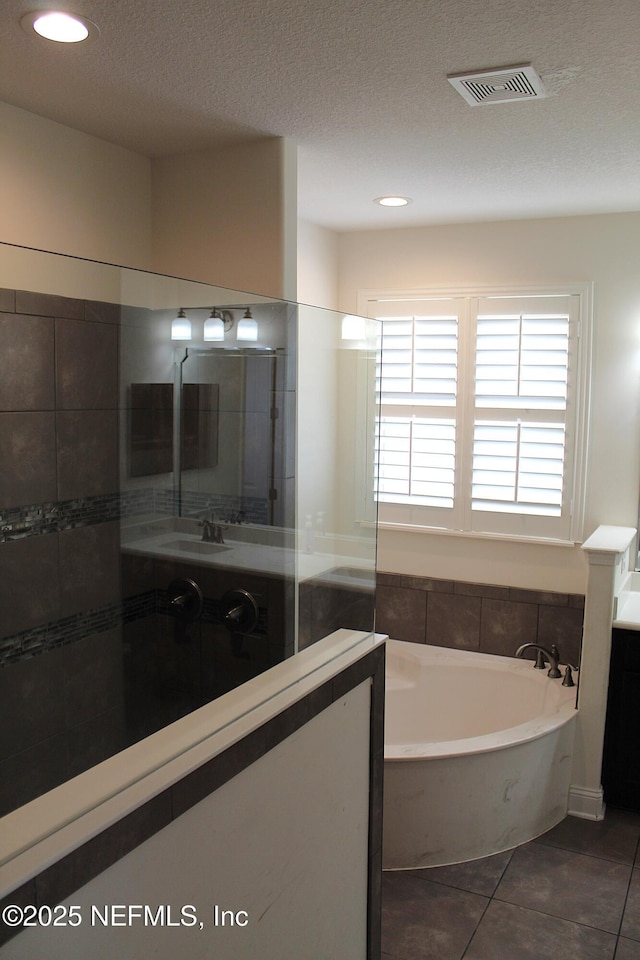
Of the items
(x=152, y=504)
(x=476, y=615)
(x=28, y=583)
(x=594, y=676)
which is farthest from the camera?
(x=476, y=615)

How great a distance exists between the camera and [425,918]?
2.76 meters

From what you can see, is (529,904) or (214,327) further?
(529,904)

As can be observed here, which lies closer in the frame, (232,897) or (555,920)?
(232,897)

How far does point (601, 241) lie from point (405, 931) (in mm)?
3046

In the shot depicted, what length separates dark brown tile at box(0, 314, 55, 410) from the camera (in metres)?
1.36

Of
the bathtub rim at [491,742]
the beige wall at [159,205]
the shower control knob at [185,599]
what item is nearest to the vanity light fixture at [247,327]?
the shower control knob at [185,599]

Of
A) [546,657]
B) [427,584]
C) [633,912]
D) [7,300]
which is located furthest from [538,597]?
[7,300]

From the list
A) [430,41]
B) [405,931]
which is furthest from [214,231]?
[405,931]

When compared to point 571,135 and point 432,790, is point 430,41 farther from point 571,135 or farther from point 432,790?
point 432,790

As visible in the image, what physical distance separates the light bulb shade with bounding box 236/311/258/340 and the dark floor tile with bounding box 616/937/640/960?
7.37 ft

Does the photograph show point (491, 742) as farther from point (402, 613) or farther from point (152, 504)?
point (152, 504)

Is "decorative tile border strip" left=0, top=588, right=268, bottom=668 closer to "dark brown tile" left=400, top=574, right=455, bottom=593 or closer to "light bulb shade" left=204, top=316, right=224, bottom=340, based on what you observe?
"light bulb shade" left=204, top=316, right=224, bottom=340

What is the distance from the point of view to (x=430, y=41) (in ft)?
6.31

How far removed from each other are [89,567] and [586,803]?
2.63 meters
